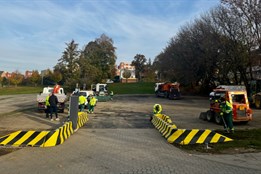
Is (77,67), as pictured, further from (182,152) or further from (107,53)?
(182,152)

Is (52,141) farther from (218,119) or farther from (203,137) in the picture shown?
(218,119)

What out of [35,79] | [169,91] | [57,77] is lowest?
[169,91]

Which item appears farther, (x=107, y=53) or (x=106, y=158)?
(x=107, y=53)

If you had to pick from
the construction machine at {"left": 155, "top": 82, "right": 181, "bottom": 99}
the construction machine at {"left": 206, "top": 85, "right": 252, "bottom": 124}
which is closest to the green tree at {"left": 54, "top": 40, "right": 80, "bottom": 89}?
the construction machine at {"left": 155, "top": 82, "right": 181, "bottom": 99}

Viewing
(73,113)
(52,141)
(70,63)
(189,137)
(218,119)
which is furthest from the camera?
(70,63)

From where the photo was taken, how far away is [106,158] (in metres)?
8.93

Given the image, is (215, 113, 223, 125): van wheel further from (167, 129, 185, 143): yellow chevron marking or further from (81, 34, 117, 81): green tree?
(81, 34, 117, 81): green tree

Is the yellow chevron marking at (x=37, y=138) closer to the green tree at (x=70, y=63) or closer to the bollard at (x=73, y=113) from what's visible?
the bollard at (x=73, y=113)

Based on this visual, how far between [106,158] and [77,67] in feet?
220

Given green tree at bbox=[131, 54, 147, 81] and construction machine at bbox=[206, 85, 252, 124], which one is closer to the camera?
construction machine at bbox=[206, 85, 252, 124]

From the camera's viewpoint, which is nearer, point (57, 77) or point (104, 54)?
point (104, 54)

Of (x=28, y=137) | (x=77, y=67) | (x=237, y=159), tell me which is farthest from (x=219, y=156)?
(x=77, y=67)

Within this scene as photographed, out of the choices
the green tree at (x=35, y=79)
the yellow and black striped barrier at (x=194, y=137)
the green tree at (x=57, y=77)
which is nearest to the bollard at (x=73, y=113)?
the yellow and black striped barrier at (x=194, y=137)

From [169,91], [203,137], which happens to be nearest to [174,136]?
[203,137]
